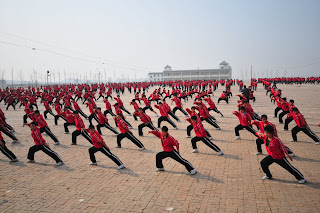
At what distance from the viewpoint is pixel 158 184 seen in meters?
5.86

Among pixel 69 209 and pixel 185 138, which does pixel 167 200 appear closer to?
pixel 69 209

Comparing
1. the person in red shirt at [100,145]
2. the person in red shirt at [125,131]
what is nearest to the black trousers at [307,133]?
the person in red shirt at [125,131]

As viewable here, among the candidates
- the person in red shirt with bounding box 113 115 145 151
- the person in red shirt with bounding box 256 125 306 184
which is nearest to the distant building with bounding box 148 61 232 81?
the person in red shirt with bounding box 113 115 145 151

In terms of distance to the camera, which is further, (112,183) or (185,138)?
(185,138)

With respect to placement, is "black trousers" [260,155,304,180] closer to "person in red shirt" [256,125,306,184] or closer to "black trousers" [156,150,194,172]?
"person in red shirt" [256,125,306,184]

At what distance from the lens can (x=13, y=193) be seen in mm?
5660

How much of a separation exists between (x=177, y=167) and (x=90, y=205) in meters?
2.85

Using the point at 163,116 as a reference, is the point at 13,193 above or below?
below

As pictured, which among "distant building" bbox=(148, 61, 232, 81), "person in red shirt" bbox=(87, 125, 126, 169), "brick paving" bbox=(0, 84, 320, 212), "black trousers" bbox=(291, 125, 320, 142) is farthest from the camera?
"distant building" bbox=(148, 61, 232, 81)

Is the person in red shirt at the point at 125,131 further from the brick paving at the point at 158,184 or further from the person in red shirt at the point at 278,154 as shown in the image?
the person in red shirt at the point at 278,154

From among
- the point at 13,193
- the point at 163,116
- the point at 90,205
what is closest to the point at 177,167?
the point at 90,205

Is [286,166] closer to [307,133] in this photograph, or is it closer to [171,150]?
[171,150]

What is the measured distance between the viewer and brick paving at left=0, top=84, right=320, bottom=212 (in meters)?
4.85

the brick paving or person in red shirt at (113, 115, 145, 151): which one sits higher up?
person in red shirt at (113, 115, 145, 151)
